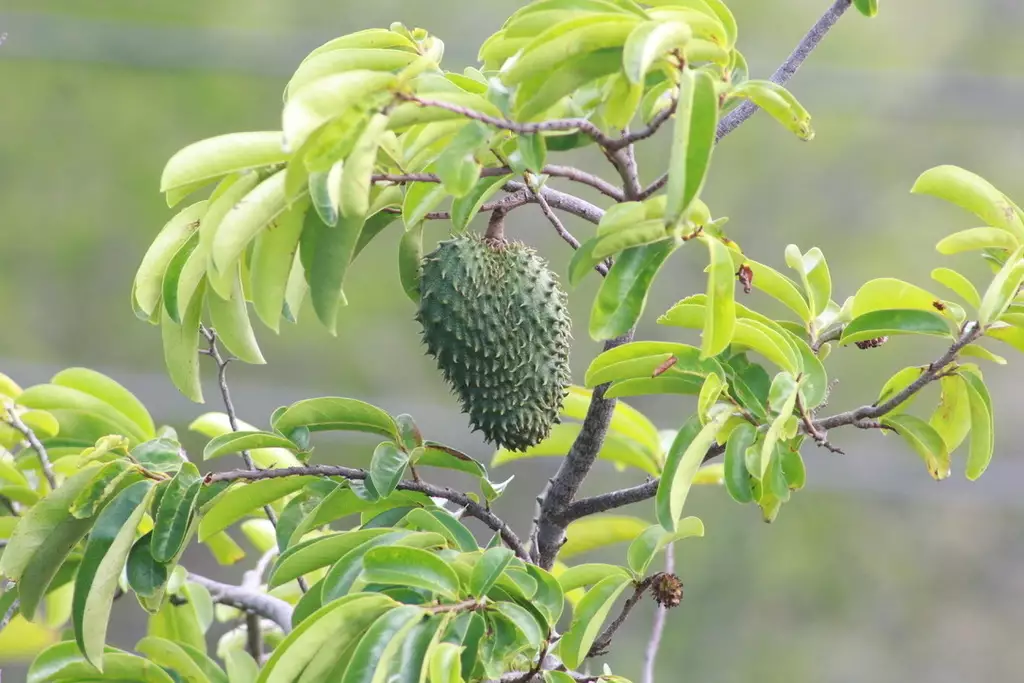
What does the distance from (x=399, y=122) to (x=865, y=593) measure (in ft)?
20.5

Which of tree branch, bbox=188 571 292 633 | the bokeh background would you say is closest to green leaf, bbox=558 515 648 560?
tree branch, bbox=188 571 292 633

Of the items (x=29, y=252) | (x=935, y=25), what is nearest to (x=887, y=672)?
(x=935, y=25)

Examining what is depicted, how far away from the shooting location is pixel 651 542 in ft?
3.37

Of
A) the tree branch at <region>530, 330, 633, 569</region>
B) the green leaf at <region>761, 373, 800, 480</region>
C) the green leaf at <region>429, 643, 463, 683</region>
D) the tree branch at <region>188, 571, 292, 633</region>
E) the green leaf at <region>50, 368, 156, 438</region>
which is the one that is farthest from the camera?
the tree branch at <region>188, 571, 292, 633</region>

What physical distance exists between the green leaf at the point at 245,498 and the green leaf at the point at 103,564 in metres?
0.08

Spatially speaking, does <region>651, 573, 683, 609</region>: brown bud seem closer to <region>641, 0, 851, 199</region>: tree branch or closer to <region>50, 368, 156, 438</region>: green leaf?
<region>641, 0, 851, 199</region>: tree branch

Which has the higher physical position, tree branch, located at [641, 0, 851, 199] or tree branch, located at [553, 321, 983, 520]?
tree branch, located at [641, 0, 851, 199]

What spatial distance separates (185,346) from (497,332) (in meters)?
0.35

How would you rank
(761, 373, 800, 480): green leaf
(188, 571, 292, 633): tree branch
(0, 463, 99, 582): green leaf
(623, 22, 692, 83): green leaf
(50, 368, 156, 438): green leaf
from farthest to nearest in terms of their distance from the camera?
(188, 571, 292, 633): tree branch, (50, 368, 156, 438): green leaf, (0, 463, 99, 582): green leaf, (761, 373, 800, 480): green leaf, (623, 22, 692, 83): green leaf

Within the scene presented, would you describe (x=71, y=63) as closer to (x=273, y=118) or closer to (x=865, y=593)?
(x=273, y=118)

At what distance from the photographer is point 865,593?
6422 millimetres

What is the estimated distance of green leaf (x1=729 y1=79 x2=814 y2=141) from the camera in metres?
0.80

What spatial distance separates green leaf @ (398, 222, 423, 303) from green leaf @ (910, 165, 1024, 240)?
48 cm

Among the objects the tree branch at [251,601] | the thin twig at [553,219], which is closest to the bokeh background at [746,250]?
the tree branch at [251,601]
